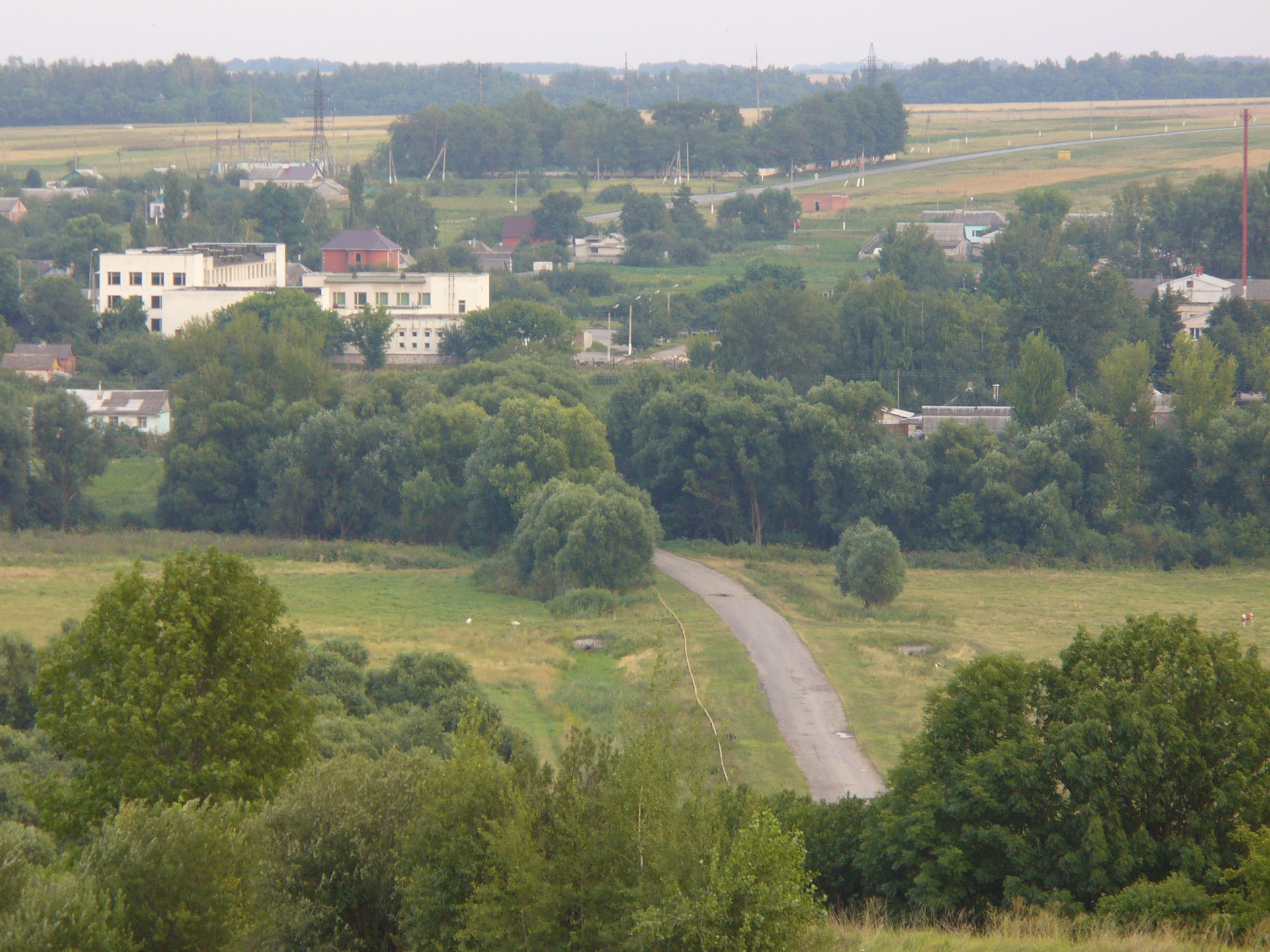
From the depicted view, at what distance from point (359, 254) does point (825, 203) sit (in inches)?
1570

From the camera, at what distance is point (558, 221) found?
97.3 meters

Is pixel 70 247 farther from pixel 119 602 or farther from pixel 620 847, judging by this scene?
pixel 620 847

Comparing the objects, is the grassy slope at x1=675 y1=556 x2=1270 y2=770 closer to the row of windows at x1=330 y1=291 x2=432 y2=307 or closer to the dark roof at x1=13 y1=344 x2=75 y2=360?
the row of windows at x1=330 y1=291 x2=432 y2=307

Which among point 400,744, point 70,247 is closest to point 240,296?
point 70,247

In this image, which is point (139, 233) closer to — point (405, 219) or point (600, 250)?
point (405, 219)

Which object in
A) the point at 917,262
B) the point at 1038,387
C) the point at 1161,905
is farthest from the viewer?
the point at 917,262

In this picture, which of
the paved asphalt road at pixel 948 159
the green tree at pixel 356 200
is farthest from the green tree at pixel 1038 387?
the paved asphalt road at pixel 948 159

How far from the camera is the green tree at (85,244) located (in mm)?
86062

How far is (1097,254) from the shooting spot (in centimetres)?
8406

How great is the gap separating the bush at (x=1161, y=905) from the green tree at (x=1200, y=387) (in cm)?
4181

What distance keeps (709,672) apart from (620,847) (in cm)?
2146

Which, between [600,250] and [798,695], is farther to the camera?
[600,250]

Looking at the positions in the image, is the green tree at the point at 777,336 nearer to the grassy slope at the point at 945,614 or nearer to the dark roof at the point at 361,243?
the grassy slope at the point at 945,614

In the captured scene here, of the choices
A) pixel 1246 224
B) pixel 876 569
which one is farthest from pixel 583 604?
pixel 1246 224
